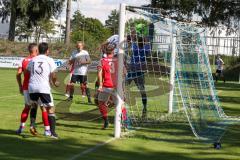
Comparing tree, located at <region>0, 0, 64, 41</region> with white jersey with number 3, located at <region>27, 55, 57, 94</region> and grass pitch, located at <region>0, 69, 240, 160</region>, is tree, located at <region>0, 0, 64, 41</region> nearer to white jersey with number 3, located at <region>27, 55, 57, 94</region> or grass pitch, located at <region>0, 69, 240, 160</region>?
grass pitch, located at <region>0, 69, 240, 160</region>

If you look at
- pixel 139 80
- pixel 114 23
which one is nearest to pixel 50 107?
pixel 139 80

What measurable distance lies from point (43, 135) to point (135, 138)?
184 centimetres

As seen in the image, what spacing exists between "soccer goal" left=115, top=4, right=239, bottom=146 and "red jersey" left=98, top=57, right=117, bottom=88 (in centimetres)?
29

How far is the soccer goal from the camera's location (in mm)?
11461

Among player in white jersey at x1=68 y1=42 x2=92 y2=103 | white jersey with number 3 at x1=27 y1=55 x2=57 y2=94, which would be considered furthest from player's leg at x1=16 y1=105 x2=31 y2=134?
player in white jersey at x1=68 y1=42 x2=92 y2=103

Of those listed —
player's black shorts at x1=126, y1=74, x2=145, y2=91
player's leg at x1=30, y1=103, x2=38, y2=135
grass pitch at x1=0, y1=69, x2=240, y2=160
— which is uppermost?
player's black shorts at x1=126, y1=74, x2=145, y2=91

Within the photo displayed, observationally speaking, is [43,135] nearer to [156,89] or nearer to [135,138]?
[135,138]

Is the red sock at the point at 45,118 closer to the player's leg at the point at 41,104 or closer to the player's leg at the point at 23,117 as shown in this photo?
the player's leg at the point at 41,104

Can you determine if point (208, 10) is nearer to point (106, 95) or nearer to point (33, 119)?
point (106, 95)

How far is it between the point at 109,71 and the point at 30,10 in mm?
48955

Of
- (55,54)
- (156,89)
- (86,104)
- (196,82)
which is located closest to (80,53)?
(86,104)

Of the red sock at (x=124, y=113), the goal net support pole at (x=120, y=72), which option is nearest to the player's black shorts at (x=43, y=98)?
the goal net support pole at (x=120, y=72)

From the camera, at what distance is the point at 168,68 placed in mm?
15484

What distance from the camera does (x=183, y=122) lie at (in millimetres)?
13609
